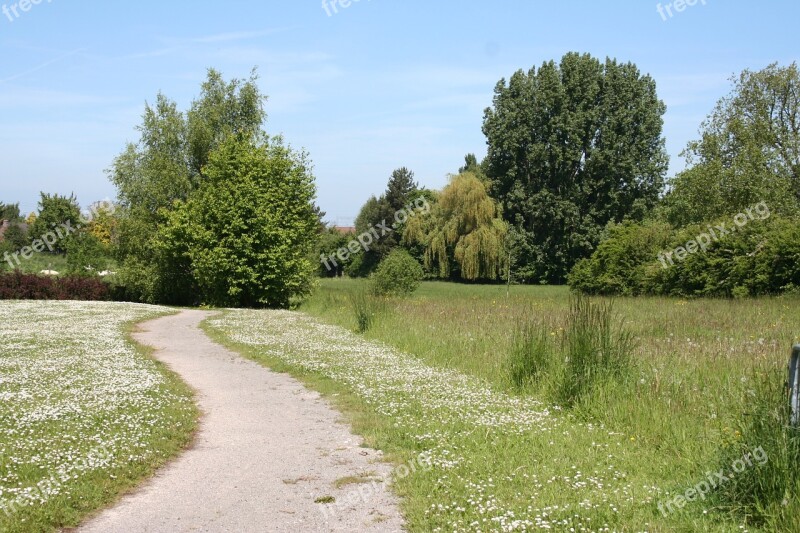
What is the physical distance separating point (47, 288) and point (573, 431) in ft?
134

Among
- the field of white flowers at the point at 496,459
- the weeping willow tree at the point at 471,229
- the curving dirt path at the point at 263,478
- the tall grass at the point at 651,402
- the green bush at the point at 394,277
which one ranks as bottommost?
the curving dirt path at the point at 263,478

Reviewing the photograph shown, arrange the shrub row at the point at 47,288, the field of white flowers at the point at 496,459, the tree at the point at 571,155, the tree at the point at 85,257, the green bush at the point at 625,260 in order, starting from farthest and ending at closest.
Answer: the tree at the point at 571,155 < the tree at the point at 85,257 < the shrub row at the point at 47,288 < the green bush at the point at 625,260 < the field of white flowers at the point at 496,459

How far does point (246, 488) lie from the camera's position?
642cm

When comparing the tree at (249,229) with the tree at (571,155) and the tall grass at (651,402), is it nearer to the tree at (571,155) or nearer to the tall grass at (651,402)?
the tall grass at (651,402)

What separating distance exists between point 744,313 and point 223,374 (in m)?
16.5

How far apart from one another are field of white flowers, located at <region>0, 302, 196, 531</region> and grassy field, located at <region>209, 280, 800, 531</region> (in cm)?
260

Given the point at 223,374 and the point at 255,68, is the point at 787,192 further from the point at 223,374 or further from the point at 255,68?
the point at 223,374

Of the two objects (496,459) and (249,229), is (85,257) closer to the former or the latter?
(249,229)

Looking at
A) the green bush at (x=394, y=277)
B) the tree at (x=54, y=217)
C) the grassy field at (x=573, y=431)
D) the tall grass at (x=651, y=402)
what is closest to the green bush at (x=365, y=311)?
the tall grass at (x=651, y=402)

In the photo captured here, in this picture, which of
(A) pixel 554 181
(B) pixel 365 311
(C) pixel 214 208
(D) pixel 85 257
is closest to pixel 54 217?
(D) pixel 85 257

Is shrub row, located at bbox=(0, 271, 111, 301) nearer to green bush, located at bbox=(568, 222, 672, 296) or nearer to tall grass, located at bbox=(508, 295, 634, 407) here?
green bush, located at bbox=(568, 222, 672, 296)

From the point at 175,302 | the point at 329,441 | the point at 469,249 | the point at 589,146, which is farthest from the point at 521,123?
the point at 329,441

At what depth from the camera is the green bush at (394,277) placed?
106 ft

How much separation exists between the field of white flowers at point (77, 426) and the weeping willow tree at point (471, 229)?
45191mm
